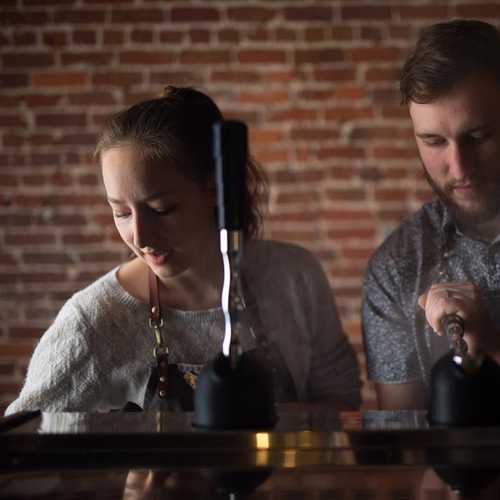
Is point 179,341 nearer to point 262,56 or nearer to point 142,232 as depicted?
point 142,232

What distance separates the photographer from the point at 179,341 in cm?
104

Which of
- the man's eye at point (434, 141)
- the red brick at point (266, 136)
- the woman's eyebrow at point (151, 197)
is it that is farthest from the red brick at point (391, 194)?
the woman's eyebrow at point (151, 197)

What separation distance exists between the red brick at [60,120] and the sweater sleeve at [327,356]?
3.73 ft

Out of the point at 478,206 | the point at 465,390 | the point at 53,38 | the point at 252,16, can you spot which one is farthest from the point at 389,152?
the point at 465,390

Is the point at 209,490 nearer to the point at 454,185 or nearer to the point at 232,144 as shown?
the point at 232,144

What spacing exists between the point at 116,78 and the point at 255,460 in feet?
5.80

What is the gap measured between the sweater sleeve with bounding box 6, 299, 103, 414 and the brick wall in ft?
3.72

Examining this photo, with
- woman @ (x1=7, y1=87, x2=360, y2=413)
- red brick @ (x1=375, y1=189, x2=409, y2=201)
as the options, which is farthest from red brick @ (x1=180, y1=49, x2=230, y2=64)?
woman @ (x1=7, y1=87, x2=360, y2=413)

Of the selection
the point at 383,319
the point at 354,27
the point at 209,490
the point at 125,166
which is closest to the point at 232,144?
the point at 209,490

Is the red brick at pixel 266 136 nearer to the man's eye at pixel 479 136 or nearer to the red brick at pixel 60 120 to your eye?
the red brick at pixel 60 120

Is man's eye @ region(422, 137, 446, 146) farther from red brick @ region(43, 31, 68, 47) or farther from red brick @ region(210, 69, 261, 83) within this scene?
red brick @ region(43, 31, 68, 47)

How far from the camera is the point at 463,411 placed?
1.79ft

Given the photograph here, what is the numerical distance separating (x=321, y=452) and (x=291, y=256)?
2.32 feet

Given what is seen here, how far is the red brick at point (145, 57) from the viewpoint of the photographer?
213 cm
